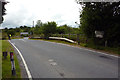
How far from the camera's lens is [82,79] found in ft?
17.2

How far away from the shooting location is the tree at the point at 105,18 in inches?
542

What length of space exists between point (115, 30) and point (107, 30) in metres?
0.95

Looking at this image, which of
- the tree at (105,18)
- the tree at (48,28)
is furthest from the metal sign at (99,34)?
the tree at (48,28)

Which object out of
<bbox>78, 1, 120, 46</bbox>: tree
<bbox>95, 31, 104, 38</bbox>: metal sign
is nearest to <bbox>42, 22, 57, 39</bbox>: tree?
<bbox>78, 1, 120, 46</bbox>: tree

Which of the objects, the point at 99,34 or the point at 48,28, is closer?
the point at 99,34

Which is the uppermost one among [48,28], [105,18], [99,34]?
[48,28]

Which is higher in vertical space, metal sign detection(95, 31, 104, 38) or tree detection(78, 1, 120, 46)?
tree detection(78, 1, 120, 46)

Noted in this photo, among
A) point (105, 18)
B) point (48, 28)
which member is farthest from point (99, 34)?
point (48, 28)

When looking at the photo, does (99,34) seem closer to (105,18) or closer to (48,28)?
(105,18)

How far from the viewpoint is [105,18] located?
46.1 ft

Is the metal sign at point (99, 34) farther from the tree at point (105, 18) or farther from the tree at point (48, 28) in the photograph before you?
the tree at point (48, 28)

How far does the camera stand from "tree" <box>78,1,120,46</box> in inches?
542

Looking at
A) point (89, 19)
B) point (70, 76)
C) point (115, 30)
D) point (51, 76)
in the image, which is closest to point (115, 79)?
point (70, 76)

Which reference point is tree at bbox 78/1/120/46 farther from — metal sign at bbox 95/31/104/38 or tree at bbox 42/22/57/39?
tree at bbox 42/22/57/39
